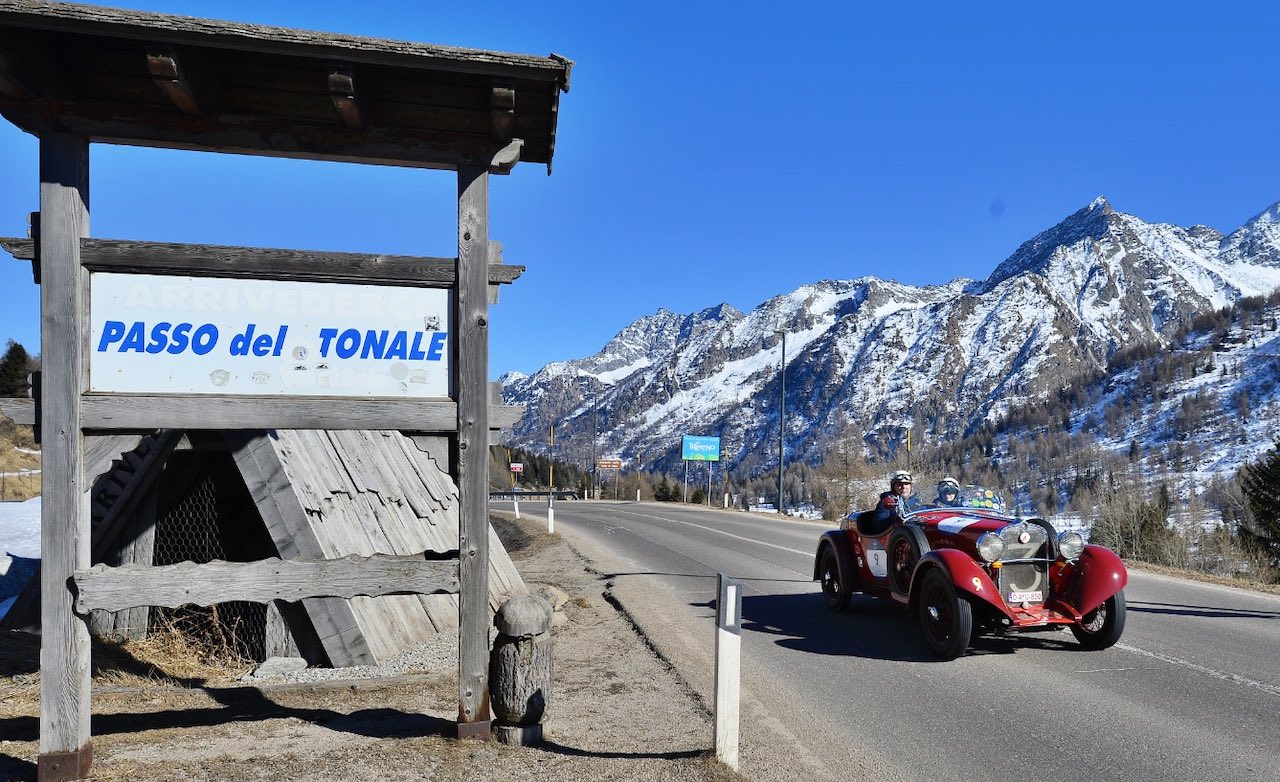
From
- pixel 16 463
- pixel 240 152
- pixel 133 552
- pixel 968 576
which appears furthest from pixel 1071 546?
pixel 16 463

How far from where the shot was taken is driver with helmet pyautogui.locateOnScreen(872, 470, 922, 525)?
976 cm

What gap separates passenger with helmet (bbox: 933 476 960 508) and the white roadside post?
5.25 m

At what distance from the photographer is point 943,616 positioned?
26.4ft

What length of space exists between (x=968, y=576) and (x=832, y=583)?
3112mm

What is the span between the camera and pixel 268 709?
6266 mm

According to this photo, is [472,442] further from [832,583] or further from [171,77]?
[832,583]

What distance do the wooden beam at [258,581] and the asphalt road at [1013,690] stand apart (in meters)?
2.29

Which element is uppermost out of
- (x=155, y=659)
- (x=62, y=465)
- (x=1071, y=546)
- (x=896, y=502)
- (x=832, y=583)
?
(x=62, y=465)

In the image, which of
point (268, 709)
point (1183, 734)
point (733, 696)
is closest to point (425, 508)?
point (268, 709)

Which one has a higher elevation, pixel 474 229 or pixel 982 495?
pixel 474 229

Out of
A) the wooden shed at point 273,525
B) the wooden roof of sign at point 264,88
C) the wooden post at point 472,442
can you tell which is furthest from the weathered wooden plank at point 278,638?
the wooden roof of sign at point 264,88

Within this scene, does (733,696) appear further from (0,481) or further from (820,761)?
(0,481)

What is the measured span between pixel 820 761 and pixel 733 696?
814mm

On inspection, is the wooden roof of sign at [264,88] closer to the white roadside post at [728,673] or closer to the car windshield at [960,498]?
the white roadside post at [728,673]
